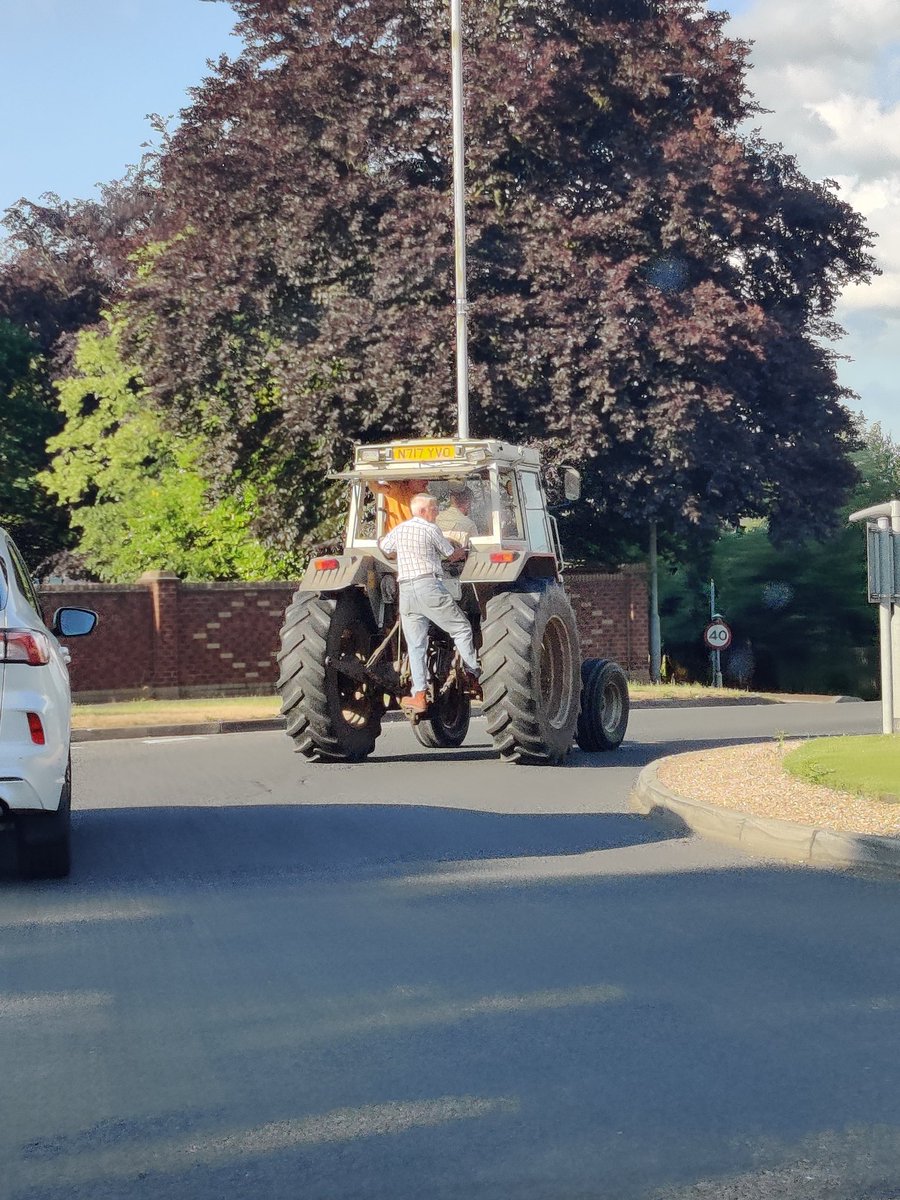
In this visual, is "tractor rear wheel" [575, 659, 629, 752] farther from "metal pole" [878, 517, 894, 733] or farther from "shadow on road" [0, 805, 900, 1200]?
"shadow on road" [0, 805, 900, 1200]

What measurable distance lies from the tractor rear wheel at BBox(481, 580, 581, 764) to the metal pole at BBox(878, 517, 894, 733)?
2753 mm

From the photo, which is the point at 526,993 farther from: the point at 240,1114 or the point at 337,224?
the point at 337,224

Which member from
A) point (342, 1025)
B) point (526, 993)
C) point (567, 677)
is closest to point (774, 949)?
point (526, 993)

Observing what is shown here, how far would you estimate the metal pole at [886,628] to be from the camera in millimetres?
15039

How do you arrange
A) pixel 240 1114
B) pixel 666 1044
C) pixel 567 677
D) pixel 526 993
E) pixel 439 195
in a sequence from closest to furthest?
pixel 240 1114
pixel 666 1044
pixel 526 993
pixel 567 677
pixel 439 195

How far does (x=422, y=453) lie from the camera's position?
15516 mm

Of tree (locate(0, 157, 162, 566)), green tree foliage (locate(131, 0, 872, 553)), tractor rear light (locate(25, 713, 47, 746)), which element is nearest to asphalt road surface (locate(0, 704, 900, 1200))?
tractor rear light (locate(25, 713, 47, 746))

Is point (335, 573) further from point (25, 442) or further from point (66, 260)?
point (66, 260)

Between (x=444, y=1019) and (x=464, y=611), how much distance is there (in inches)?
379

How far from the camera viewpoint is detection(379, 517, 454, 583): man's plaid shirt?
1413 cm

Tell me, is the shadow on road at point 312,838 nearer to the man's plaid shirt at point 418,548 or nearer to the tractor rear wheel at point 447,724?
the man's plaid shirt at point 418,548

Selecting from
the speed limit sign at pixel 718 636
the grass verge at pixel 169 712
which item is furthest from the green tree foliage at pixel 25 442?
the speed limit sign at pixel 718 636

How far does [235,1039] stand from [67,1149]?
1.19m

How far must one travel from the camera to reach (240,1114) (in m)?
4.92
